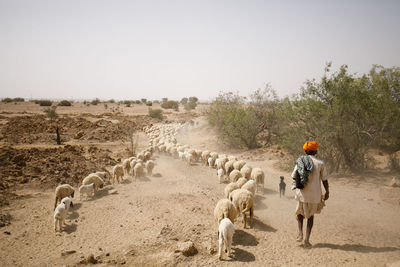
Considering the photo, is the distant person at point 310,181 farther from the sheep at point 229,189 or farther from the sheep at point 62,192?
the sheep at point 62,192

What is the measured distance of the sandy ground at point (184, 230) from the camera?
436 cm

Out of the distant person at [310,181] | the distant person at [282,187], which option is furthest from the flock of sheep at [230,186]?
the distant person at [310,181]

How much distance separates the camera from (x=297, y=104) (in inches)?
431

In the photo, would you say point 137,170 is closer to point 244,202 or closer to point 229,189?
point 229,189

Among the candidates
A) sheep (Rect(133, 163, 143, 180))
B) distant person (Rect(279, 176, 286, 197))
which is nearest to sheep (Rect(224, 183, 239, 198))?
distant person (Rect(279, 176, 286, 197))

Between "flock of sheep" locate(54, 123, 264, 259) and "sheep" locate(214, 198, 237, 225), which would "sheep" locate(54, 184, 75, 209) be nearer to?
"flock of sheep" locate(54, 123, 264, 259)

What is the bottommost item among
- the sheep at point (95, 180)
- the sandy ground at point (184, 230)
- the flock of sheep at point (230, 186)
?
the sandy ground at point (184, 230)

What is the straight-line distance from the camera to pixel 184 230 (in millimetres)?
5473

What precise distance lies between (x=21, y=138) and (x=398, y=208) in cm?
2191

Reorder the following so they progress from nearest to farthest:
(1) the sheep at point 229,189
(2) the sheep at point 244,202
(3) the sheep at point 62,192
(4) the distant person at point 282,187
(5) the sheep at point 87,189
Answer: (2) the sheep at point 244,202 < (1) the sheep at point 229,189 < (3) the sheep at point 62,192 < (5) the sheep at point 87,189 < (4) the distant person at point 282,187

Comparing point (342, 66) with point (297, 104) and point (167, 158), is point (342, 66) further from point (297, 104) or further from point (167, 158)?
point (167, 158)

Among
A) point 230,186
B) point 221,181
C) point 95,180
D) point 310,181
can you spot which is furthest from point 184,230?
point 95,180

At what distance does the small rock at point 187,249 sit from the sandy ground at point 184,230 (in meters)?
0.09

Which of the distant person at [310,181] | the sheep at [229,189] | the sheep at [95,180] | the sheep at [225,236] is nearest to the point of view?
the sheep at [225,236]
